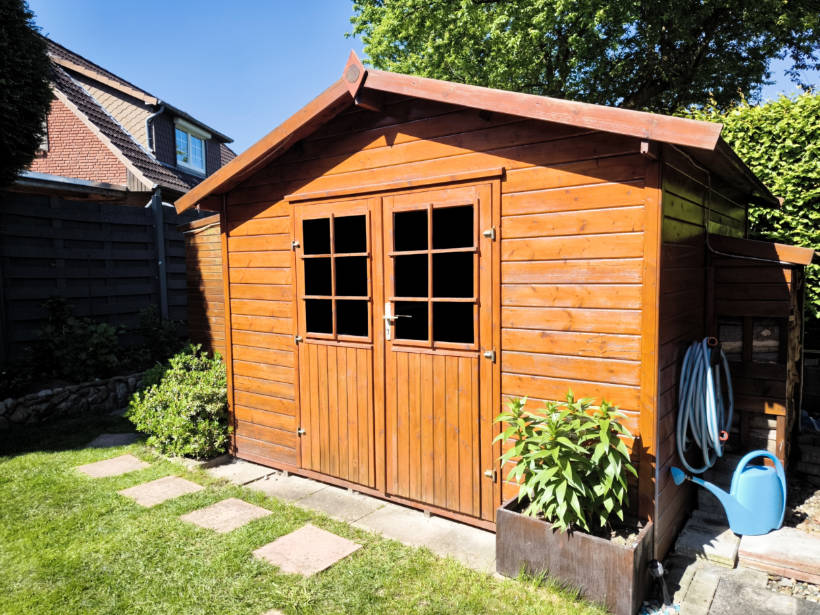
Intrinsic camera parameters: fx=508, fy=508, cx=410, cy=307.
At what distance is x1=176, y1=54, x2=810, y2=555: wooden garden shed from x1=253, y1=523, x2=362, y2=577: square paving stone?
2.21 ft

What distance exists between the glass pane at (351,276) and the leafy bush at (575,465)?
1715mm

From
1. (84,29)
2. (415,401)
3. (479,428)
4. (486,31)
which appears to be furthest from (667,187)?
(84,29)

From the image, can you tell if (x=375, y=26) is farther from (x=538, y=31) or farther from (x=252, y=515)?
(x=252, y=515)

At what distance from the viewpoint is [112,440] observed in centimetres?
563

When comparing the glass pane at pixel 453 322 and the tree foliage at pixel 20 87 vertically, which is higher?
the tree foliage at pixel 20 87

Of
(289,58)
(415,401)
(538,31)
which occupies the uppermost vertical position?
(538,31)

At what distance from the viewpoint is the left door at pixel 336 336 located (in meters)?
4.02

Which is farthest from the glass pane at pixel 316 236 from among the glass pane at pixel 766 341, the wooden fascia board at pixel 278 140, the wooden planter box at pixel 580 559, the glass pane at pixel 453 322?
the glass pane at pixel 766 341

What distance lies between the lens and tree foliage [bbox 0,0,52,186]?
19.9ft

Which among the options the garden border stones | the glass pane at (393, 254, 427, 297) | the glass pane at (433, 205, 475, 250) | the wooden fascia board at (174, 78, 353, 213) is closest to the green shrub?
the garden border stones

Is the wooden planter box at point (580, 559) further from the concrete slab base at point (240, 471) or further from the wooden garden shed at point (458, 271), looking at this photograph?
the concrete slab base at point (240, 471)

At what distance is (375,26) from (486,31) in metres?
4.27

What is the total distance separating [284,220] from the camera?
452 centimetres

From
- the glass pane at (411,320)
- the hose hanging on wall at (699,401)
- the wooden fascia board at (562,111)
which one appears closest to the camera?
the wooden fascia board at (562,111)
